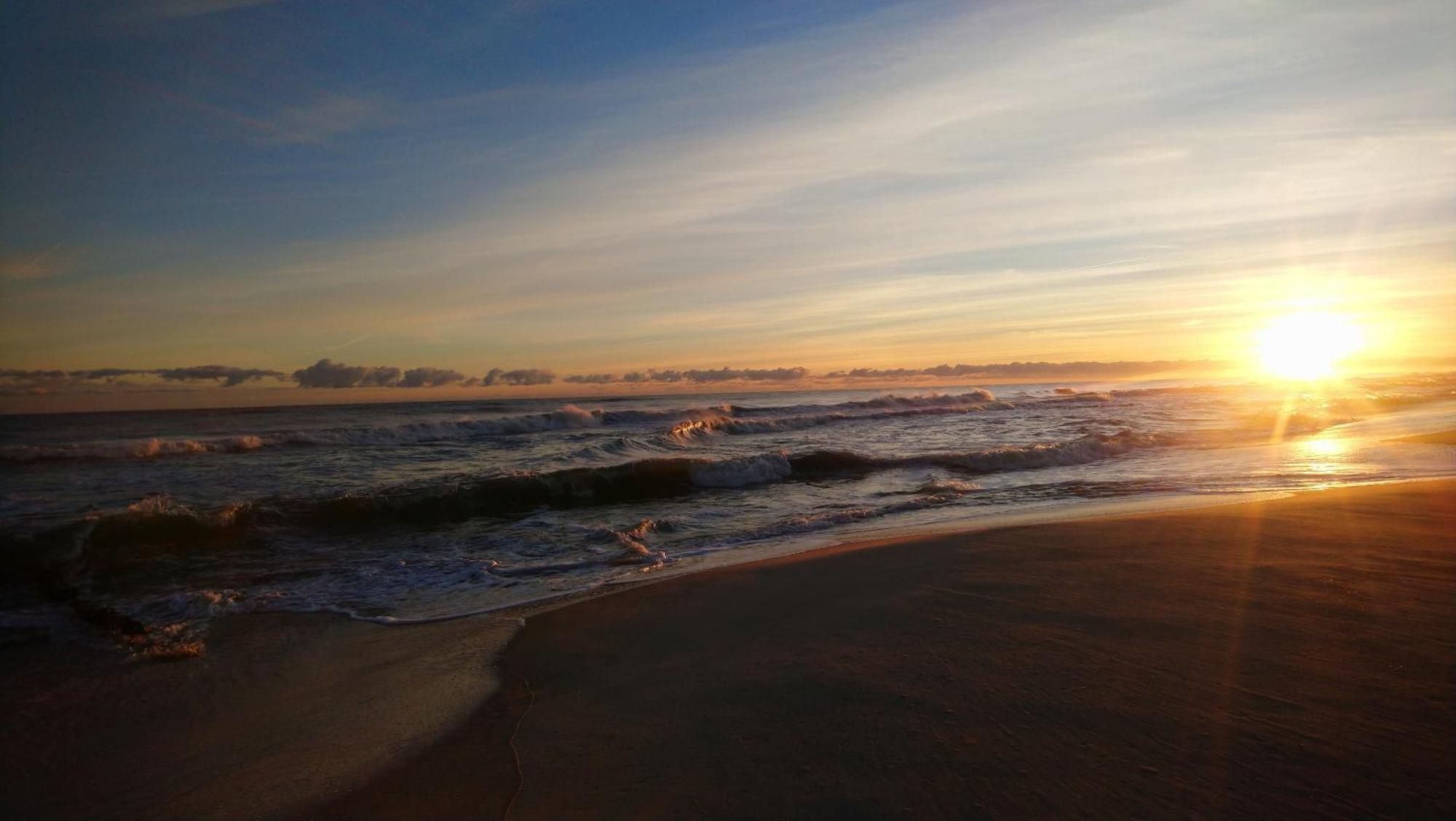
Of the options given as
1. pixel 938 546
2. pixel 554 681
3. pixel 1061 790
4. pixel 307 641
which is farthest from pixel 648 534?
pixel 1061 790

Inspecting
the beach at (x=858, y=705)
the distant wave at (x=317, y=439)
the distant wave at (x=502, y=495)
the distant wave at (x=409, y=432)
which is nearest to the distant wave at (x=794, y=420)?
the distant wave at (x=409, y=432)

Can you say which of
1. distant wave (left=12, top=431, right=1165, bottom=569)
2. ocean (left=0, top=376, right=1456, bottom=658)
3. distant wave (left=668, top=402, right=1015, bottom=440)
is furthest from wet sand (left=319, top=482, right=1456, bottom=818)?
distant wave (left=668, top=402, right=1015, bottom=440)

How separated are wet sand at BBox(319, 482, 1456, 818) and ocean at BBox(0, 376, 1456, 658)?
8.40 feet

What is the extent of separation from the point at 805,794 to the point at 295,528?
10.1m

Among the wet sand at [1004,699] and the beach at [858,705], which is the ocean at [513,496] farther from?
the wet sand at [1004,699]

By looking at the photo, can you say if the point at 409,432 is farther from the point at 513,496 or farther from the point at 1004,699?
the point at 1004,699

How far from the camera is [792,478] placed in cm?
Answer: 1547

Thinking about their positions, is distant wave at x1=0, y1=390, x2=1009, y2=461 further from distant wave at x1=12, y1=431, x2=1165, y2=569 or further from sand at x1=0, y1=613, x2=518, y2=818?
sand at x1=0, y1=613, x2=518, y2=818

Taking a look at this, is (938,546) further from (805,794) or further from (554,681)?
(805,794)

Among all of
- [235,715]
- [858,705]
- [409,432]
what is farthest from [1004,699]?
[409,432]

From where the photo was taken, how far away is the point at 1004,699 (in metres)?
3.35

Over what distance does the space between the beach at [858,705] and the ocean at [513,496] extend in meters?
1.34

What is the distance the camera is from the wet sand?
2.66m

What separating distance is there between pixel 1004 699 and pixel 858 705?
66 cm
